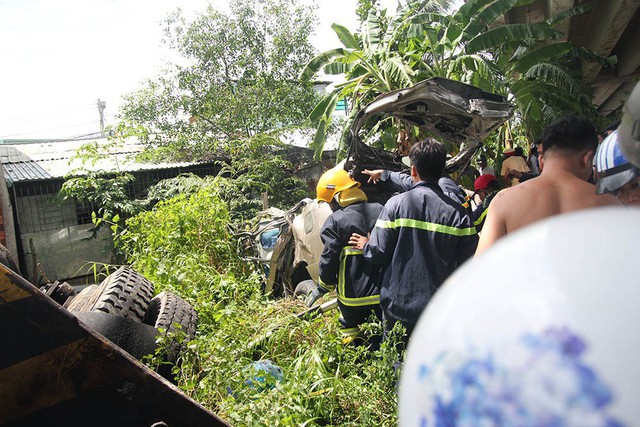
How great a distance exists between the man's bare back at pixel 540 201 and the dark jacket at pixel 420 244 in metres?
0.74

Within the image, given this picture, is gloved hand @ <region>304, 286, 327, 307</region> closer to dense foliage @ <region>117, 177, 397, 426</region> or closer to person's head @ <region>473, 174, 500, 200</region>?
dense foliage @ <region>117, 177, 397, 426</region>

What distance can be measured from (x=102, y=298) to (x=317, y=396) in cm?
174

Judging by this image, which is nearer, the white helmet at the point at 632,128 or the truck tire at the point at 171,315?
the white helmet at the point at 632,128


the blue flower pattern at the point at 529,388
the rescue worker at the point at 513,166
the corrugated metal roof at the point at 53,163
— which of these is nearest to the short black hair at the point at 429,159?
the blue flower pattern at the point at 529,388

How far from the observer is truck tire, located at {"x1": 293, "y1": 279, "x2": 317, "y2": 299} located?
537 cm

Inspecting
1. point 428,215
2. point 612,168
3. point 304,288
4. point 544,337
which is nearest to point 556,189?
point 612,168

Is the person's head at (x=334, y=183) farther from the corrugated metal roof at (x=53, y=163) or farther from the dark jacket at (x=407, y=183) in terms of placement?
the corrugated metal roof at (x=53, y=163)

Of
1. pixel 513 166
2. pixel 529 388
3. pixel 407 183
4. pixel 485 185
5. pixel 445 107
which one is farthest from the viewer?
pixel 513 166

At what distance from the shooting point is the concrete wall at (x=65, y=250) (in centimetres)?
1041

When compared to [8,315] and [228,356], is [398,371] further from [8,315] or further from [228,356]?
[8,315]

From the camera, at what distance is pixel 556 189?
2199mm

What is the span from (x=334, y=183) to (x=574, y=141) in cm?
213

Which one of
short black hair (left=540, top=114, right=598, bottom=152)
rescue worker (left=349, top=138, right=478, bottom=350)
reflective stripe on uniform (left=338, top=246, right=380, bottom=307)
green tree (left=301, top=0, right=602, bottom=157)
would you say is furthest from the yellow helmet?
green tree (left=301, top=0, right=602, bottom=157)

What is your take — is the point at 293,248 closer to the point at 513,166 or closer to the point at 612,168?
the point at 513,166
